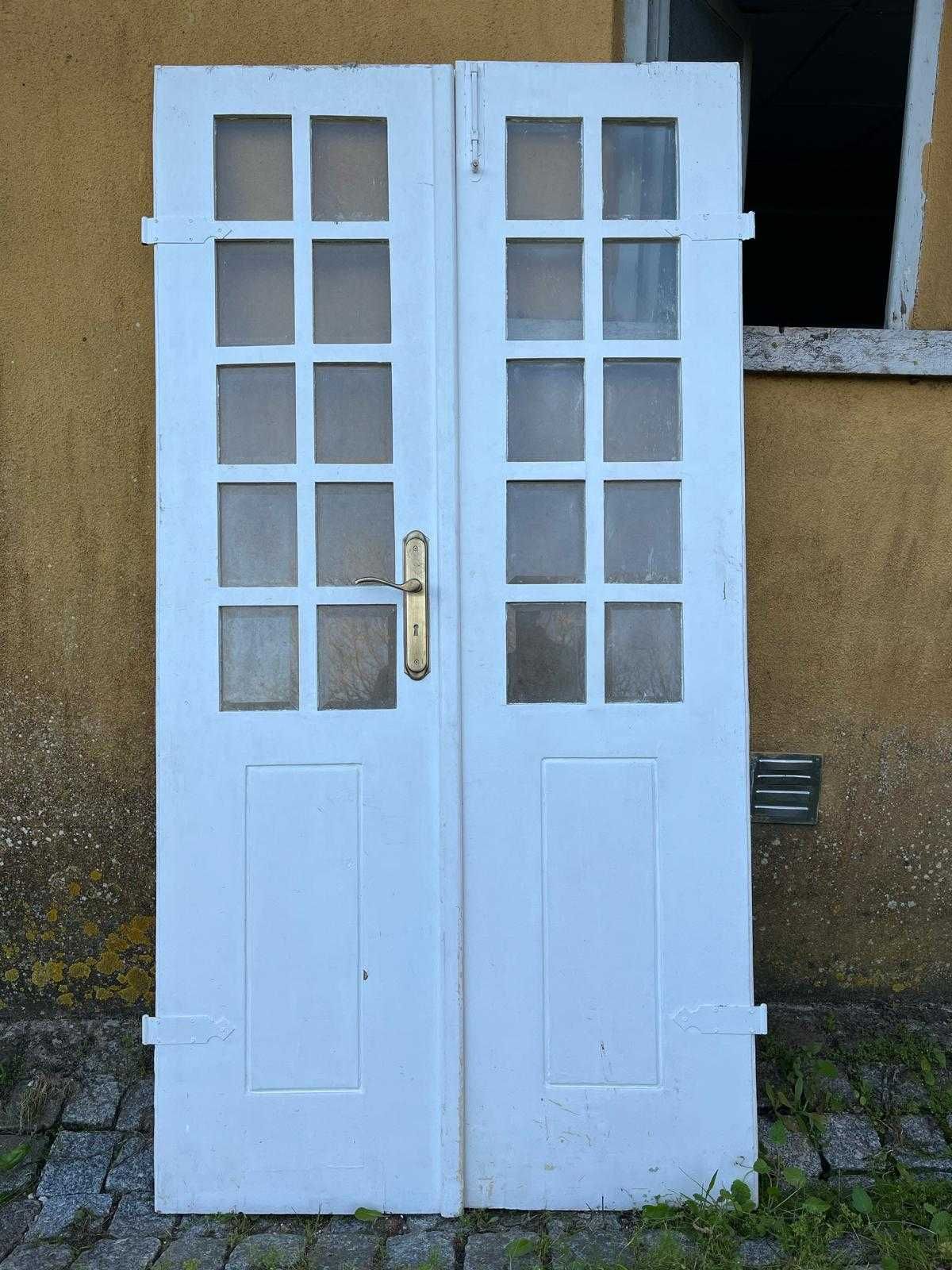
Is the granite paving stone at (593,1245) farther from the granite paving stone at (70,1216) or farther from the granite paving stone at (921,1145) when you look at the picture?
the granite paving stone at (70,1216)

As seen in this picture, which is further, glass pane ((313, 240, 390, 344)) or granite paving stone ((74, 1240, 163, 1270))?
glass pane ((313, 240, 390, 344))

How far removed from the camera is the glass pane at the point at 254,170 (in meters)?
2.54

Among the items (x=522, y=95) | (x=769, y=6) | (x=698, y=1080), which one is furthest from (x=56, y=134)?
(x=698, y=1080)

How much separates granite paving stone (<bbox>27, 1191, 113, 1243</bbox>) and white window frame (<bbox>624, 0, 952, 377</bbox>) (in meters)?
2.79

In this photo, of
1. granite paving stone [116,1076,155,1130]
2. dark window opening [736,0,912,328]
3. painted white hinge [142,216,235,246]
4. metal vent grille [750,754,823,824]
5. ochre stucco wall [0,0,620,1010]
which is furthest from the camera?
dark window opening [736,0,912,328]

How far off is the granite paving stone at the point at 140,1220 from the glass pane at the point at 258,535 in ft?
4.99

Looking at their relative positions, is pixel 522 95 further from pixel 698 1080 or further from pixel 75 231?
pixel 698 1080

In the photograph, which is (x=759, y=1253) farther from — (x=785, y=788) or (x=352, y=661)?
(x=352, y=661)

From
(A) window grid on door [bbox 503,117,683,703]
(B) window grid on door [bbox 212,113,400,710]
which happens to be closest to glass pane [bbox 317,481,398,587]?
(B) window grid on door [bbox 212,113,400,710]

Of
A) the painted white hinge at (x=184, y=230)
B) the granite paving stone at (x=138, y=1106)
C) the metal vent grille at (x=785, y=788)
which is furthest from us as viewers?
the metal vent grille at (x=785, y=788)

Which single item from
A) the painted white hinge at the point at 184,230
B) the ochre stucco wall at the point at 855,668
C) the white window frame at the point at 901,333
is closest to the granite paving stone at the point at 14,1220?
the ochre stucco wall at the point at 855,668

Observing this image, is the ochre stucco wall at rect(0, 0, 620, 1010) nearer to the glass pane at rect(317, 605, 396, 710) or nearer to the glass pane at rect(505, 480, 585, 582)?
the glass pane at rect(317, 605, 396, 710)

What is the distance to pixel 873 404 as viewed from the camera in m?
3.07

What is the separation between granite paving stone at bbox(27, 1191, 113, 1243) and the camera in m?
→ 2.44
